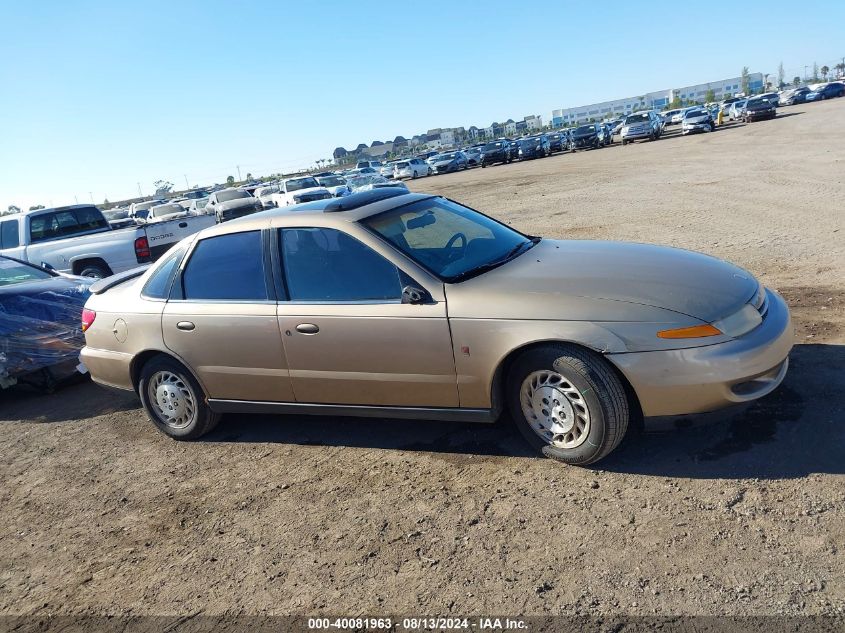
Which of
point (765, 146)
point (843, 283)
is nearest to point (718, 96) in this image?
point (765, 146)

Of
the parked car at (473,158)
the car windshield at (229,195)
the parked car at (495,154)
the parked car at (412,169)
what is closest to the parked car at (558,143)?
the parked car at (495,154)

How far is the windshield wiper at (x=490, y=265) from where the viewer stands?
4395 mm

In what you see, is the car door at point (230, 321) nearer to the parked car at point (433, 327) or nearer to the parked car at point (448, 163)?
the parked car at point (433, 327)

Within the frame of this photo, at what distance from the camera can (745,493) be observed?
3.58 m

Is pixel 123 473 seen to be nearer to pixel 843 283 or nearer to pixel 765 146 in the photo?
pixel 843 283

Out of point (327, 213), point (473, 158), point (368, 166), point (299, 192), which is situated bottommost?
point (473, 158)

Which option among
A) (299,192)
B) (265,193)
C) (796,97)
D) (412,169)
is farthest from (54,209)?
(796,97)

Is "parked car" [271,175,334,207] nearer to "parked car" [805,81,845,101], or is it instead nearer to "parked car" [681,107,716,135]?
"parked car" [681,107,716,135]

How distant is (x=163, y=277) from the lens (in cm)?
543

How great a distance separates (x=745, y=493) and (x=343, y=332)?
2.50m

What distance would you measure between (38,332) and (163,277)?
2.67 meters

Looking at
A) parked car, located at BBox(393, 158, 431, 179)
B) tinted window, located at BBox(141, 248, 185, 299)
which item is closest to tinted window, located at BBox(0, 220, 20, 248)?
tinted window, located at BBox(141, 248, 185, 299)

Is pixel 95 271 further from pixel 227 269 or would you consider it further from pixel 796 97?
pixel 796 97

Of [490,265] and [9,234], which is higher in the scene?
[9,234]
